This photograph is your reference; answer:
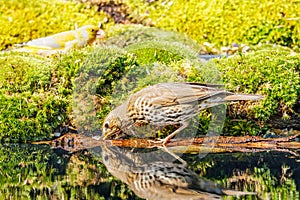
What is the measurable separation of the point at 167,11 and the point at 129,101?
11.2 feet

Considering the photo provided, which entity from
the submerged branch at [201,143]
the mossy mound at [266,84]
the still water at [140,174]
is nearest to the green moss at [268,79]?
the mossy mound at [266,84]

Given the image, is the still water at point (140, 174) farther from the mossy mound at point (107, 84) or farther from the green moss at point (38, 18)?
the green moss at point (38, 18)

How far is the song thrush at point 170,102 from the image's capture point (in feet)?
20.7

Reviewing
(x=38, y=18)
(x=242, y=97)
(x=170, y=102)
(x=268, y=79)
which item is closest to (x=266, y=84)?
(x=268, y=79)

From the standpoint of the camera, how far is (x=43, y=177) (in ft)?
17.1

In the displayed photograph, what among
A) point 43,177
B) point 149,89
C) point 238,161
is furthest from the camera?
point 149,89

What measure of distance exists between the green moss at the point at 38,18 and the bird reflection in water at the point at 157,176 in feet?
12.1

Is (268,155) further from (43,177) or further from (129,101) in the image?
(43,177)

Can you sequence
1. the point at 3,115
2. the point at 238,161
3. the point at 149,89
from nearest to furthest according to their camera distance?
the point at 238,161, the point at 149,89, the point at 3,115

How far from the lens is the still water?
461cm

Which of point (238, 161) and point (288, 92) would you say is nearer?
point (238, 161)

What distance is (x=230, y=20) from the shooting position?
9289 mm

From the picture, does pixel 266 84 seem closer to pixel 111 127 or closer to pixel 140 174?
pixel 111 127

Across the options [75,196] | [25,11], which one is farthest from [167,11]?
[75,196]
